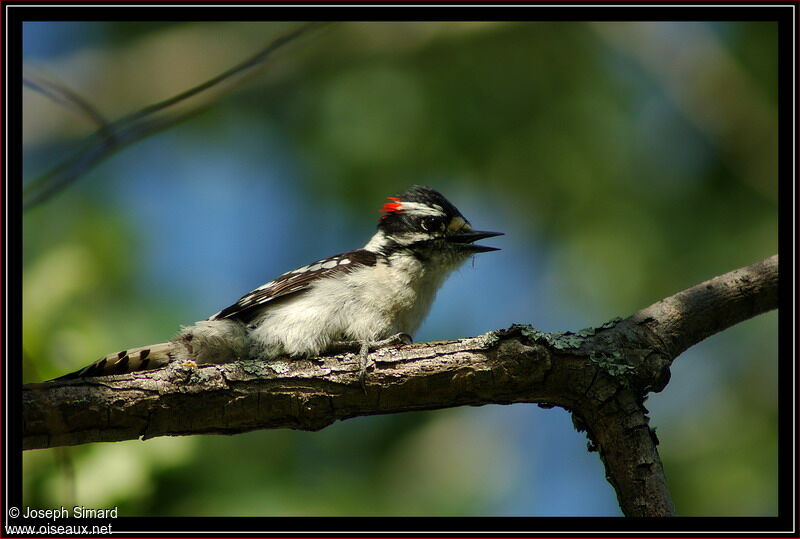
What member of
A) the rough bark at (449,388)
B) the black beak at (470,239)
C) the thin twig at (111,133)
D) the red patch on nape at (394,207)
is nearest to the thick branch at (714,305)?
the rough bark at (449,388)

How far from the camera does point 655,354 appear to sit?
3.78 m

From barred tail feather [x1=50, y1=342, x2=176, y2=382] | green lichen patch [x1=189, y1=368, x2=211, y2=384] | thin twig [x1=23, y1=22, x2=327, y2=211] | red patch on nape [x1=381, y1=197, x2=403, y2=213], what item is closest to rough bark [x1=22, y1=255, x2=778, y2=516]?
green lichen patch [x1=189, y1=368, x2=211, y2=384]

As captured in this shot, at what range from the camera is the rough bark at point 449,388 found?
11.7 feet

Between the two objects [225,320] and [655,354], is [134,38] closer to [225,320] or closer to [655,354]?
[225,320]

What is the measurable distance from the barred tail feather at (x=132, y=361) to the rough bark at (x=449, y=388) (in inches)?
18.6

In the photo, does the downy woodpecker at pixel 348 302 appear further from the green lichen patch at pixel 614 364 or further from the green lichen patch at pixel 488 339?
the green lichen patch at pixel 614 364

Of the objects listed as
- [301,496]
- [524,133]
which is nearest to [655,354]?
[301,496]

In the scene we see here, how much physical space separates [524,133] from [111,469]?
6.23m

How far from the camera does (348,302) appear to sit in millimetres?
4852

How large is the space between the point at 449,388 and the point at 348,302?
135cm

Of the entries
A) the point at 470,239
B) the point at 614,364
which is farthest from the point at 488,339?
the point at 470,239

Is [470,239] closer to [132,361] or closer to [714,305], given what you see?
[714,305]

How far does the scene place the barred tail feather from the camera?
4109mm

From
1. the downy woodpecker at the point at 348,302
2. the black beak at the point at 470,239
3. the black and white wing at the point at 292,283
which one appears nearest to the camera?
the downy woodpecker at the point at 348,302
